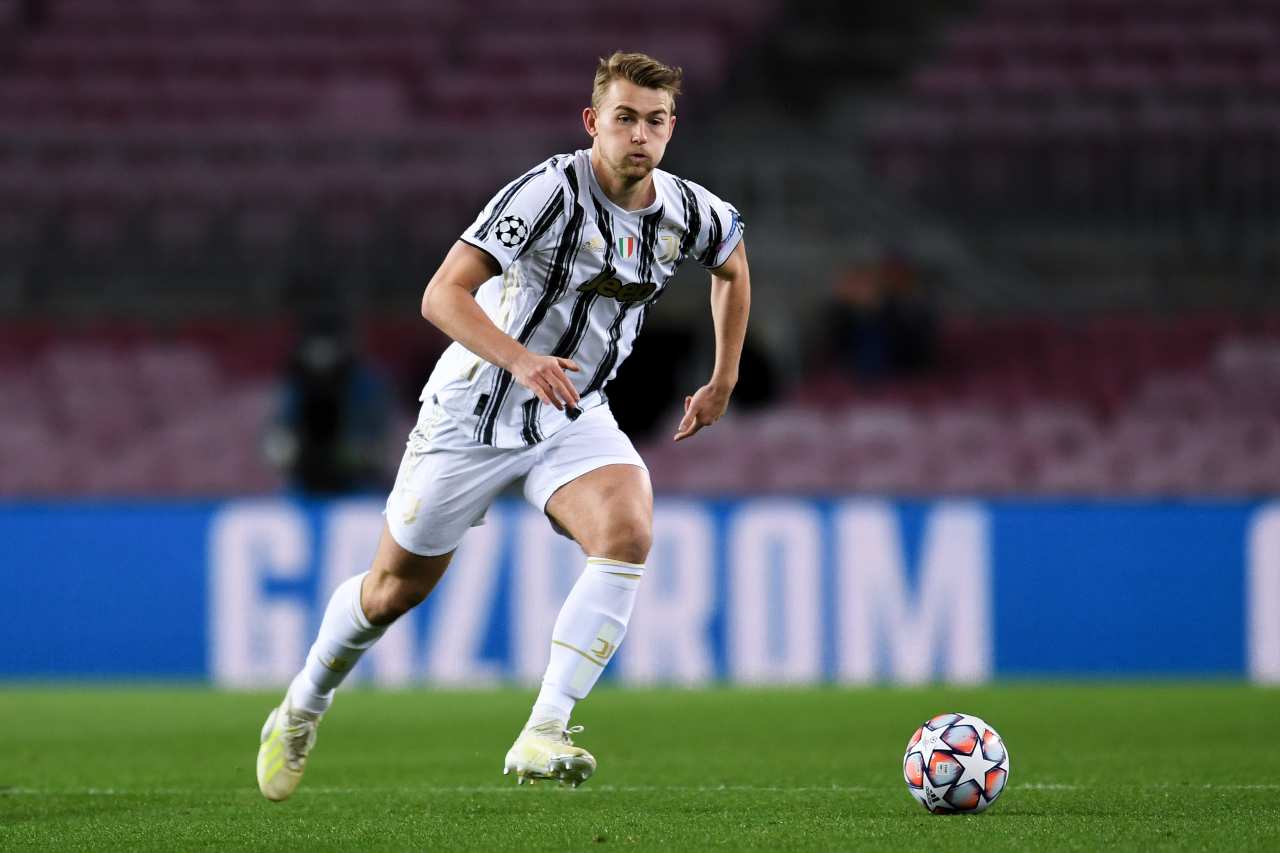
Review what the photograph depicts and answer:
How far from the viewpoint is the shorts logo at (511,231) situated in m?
5.00

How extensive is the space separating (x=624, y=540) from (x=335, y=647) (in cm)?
105

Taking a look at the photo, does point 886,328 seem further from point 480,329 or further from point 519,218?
point 480,329

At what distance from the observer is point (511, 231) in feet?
16.4

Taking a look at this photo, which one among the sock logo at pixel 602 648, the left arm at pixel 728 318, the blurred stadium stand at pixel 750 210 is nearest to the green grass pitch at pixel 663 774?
the sock logo at pixel 602 648

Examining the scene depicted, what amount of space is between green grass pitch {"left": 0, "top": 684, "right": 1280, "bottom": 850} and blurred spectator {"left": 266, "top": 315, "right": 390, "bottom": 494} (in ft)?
6.69

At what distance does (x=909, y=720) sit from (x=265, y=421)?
8171 millimetres

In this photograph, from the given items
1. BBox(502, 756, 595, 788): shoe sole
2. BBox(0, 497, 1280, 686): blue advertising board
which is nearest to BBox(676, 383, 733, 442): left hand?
BBox(502, 756, 595, 788): shoe sole

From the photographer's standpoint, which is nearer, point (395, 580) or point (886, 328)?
point (395, 580)

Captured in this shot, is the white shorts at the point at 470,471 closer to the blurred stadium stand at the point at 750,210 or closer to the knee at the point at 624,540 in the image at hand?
the knee at the point at 624,540

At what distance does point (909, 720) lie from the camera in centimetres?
841

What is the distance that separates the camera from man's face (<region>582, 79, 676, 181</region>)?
504cm

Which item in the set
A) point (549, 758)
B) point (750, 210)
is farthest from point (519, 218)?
point (750, 210)

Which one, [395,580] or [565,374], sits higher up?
[565,374]

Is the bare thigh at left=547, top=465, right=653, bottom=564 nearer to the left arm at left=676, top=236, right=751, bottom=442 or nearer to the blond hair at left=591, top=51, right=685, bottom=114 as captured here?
the left arm at left=676, top=236, right=751, bottom=442
